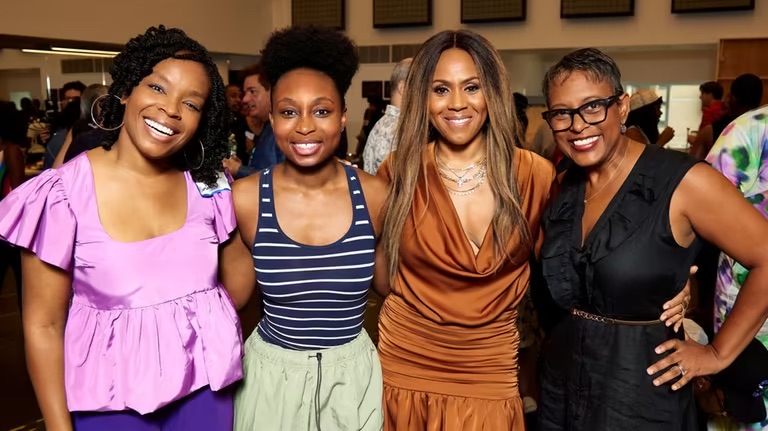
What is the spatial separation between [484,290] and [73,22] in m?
11.0

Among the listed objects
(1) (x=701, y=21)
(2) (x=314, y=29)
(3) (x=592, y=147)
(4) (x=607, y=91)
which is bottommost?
(3) (x=592, y=147)

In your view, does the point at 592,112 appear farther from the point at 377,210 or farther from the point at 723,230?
the point at 377,210

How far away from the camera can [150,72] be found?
1837 mm

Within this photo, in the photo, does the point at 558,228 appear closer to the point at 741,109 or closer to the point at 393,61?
the point at 741,109

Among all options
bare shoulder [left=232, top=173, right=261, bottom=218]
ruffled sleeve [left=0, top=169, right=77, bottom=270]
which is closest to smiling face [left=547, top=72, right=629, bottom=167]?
bare shoulder [left=232, top=173, right=261, bottom=218]

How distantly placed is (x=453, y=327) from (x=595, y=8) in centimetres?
1078

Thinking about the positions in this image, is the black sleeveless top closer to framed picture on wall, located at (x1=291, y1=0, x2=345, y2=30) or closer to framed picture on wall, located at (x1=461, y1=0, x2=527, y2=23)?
framed picture on wall, located at (x1=461, y1=0, x2=527, y2=23)

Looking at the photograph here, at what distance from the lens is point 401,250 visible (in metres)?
2.29

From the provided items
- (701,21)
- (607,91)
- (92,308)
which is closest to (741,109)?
(607,91)

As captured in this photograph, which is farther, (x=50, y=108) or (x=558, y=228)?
(x=50, y=108)

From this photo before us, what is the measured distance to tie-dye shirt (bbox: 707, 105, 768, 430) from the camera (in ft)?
7.78

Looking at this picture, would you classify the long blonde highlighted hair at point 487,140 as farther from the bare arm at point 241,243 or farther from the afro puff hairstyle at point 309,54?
the bare arm at point 241,243

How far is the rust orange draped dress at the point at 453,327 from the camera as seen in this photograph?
224 centimetres

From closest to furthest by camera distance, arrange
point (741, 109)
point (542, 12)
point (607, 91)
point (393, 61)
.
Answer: point (607, 91)
point (741, 109)
point (542, 12)
point (393, 61)
